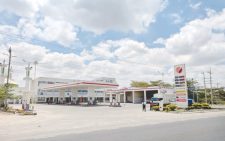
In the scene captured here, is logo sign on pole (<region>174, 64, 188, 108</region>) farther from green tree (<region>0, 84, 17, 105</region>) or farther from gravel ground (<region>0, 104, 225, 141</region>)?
green tree (<region>0, 84, 17, 105</region>)

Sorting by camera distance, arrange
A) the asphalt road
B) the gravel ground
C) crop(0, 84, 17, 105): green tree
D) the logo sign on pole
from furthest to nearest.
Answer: the logo sign on pole
crop(0, 84, 17, 105): green tree
the gravel ground
the asphalt road

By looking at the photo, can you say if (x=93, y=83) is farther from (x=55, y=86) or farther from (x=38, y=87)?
(x=38, y=87)

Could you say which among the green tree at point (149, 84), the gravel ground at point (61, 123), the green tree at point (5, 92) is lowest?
the gravel ground at point (61, 123)

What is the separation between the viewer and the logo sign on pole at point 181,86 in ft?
103

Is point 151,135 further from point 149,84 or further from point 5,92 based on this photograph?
point 149,84

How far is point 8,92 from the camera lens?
28.5 m

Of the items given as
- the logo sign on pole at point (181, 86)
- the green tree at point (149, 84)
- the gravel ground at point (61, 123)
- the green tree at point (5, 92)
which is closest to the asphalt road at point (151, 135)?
the gravel ground at point (61, 123)

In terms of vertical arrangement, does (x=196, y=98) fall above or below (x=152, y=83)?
below

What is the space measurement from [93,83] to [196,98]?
38.4 meters

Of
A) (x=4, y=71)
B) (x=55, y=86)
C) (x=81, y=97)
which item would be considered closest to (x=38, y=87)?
(x=81, y=97)

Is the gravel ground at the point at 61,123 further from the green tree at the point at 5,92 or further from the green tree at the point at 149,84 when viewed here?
Answer: the green tree at the point at 149,84

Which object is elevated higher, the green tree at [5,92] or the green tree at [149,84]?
the green tree at [149,84]

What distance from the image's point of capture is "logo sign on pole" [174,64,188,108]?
31.3 metres

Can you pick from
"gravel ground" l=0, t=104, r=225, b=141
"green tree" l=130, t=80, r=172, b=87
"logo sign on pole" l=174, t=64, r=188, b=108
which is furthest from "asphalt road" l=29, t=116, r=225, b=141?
"green tree" l=130, t=80, r=172, b=87
